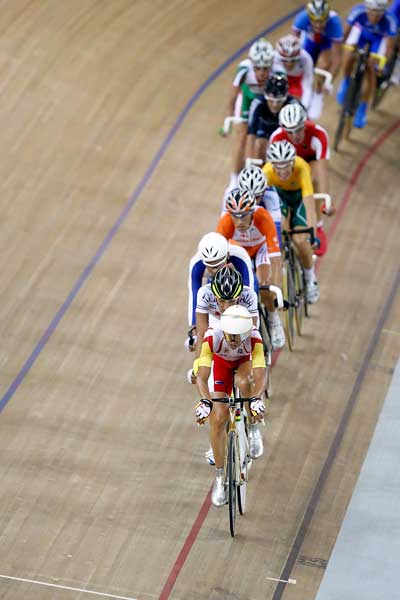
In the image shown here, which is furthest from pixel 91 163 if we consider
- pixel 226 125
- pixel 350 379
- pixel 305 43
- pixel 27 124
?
pixel 350 379

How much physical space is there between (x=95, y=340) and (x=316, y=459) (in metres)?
1.72

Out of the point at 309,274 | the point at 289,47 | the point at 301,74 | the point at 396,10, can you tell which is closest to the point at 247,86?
the point at 289,47

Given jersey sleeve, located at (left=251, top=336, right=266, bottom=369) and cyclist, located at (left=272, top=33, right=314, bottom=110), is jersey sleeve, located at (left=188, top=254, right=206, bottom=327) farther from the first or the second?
cyclist, located at (left=272, top=33, right=314, bottom=110)

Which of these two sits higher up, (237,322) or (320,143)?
(237,322)

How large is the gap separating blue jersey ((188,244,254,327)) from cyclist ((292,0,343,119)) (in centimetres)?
332

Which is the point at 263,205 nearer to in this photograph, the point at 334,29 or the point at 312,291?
the point at 312,291

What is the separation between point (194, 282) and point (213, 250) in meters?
0.36

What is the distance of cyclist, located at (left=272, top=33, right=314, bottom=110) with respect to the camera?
8.12 meters

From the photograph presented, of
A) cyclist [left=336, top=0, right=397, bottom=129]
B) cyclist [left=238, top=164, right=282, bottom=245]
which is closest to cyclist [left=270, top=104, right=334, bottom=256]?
cyclist [left=238, top=164, right=282, bottom=245]

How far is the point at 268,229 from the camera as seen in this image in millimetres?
6191

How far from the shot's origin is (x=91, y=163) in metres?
8.76

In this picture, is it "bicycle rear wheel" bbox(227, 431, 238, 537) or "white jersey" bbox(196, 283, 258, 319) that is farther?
"white jersey" bbox(196, 283, 258, 319)

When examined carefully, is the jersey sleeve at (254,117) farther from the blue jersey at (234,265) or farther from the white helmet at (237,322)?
the white helmet at (237,322)

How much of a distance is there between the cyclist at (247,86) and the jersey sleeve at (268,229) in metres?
1.63
